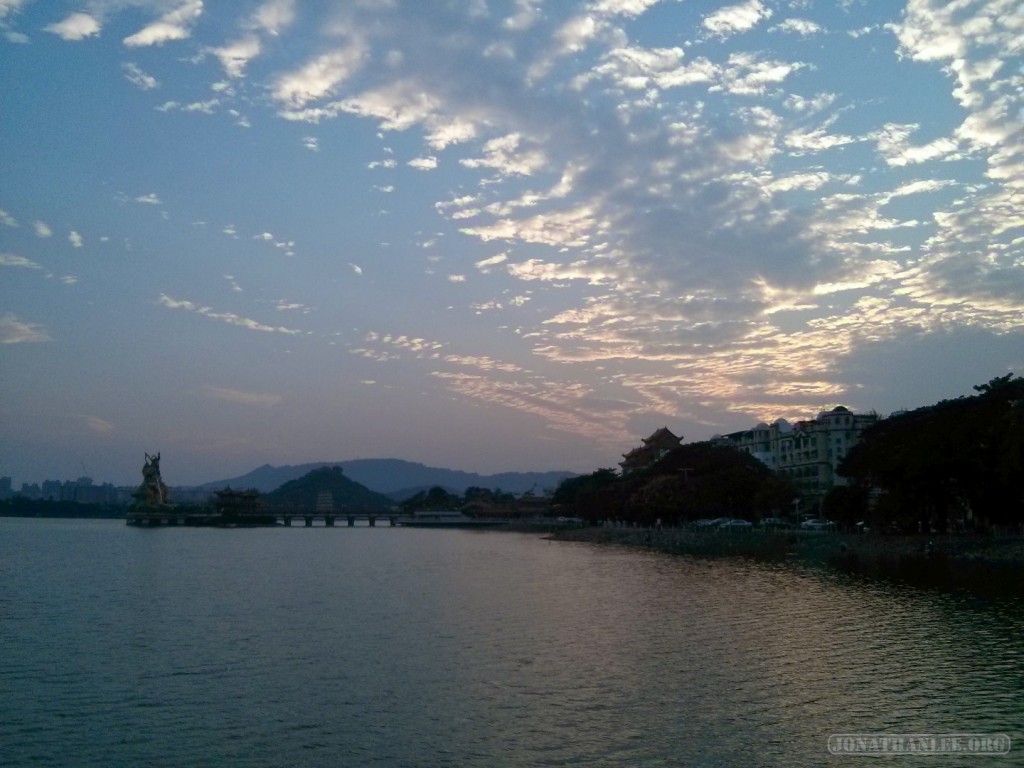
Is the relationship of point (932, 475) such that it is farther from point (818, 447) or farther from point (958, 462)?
point (818, 447)

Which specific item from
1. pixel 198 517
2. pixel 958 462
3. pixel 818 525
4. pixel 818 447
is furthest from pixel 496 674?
pixel 198 517

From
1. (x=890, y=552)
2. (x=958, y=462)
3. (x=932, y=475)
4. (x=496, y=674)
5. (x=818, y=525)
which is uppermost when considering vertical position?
(x=958, y=462)

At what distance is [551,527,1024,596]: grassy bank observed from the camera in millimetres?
44844

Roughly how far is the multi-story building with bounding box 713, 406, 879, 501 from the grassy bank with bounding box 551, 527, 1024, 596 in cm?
3525

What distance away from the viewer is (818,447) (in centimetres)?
12538

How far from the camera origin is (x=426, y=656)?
25750 millimetres

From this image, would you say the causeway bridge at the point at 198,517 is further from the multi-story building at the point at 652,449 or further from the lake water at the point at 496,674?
the lake water at the point at 496,674

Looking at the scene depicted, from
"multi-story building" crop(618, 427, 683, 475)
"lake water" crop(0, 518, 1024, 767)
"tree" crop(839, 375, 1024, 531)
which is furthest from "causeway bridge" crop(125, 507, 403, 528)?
"tree" crop(839, 375, 1024, 531)

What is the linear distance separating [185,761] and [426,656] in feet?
32.8

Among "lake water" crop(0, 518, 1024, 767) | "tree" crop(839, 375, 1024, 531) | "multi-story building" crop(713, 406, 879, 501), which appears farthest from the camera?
"multi-story building" crop(713, 406, 879, 501)

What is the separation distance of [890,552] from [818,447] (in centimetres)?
6522

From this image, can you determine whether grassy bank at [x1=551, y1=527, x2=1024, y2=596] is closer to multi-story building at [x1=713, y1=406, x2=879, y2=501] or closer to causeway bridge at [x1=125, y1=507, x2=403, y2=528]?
multi-story building at [x1=713, y1=406, x2=879, y2=501]

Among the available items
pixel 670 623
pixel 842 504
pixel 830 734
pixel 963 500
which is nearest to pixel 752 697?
pixel 830 734

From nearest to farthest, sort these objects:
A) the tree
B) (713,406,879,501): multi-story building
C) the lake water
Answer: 1. the lake water
2. the tree
3. (713,406,879,501): multi-story building
